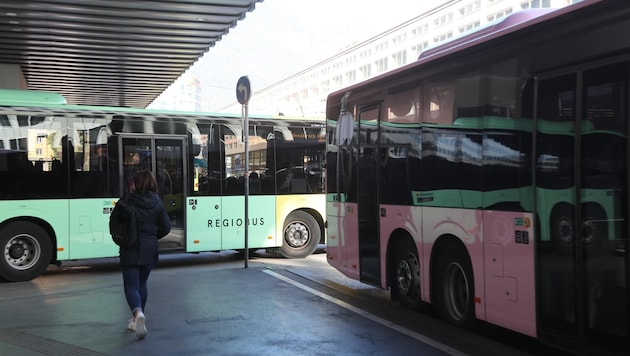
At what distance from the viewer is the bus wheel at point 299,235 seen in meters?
12.3

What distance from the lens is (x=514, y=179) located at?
5.10 m

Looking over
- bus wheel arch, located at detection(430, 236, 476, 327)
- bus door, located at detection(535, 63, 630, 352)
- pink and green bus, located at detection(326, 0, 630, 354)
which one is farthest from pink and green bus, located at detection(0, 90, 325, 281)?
bus door, located at detection(535, 63, 630, 352)

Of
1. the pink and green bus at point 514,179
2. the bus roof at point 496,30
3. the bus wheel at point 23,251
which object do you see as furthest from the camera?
the bus wheel at point 23,251

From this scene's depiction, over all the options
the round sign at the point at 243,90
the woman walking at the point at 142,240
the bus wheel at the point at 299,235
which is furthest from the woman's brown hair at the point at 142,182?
the bus wheel at the point at 299,235

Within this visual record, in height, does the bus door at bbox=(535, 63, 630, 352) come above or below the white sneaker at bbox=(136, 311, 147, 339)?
above

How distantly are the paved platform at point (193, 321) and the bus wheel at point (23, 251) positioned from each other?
0.30 meters

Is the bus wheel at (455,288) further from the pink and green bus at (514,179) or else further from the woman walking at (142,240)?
the woman walking at (142,240)

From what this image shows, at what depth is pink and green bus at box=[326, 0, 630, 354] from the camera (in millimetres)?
4234

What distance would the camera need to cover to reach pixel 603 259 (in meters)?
4.25

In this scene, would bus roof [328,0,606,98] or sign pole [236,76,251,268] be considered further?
sign pole [236,76,251,268]

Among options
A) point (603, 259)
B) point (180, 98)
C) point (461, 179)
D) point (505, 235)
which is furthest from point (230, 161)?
point (180, 98)

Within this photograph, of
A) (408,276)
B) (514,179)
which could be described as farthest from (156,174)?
(514,179)

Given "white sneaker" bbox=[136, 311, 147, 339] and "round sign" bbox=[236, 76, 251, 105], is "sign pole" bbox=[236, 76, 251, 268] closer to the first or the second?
"round sign" bbox=[236, 76, 251, 105]

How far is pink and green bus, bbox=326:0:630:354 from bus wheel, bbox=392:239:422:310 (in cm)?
2
